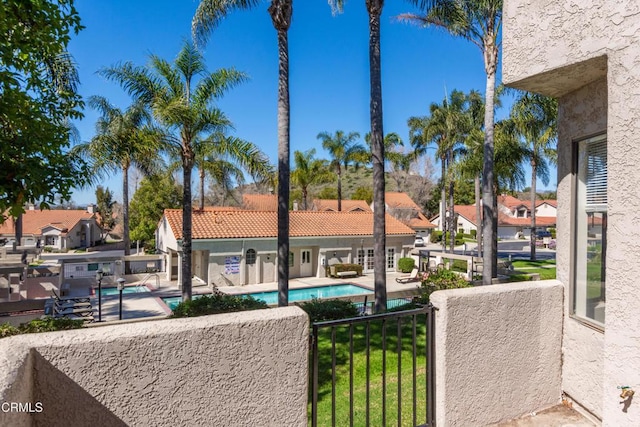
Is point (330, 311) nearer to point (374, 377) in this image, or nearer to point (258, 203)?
point (374, 377)

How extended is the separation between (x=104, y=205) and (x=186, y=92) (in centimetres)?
5145

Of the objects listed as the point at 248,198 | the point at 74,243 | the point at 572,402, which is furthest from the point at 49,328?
the point at 74,243

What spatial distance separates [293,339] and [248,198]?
46.5 metres

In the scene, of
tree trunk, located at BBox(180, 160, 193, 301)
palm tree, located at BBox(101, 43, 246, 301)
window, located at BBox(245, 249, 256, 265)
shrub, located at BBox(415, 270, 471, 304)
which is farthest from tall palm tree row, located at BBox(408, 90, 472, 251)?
tree trunk, located at BBox(180, 160, 193, 301)

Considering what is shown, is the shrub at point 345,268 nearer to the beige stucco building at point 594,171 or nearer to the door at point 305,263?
the door at point 305,263

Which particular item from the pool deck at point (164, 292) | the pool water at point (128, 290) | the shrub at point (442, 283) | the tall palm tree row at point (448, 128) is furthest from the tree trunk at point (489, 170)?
the pool water at point (128, 290)

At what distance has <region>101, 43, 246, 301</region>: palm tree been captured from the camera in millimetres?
14883

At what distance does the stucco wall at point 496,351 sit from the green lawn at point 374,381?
59cm

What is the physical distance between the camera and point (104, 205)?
58125mm

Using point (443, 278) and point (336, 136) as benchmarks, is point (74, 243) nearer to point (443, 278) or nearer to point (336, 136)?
point (336, 136)

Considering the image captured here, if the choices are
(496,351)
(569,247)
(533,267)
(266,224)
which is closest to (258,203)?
(266,224)

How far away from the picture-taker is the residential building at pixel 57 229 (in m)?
44.7

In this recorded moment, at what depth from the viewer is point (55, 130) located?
20.9ft

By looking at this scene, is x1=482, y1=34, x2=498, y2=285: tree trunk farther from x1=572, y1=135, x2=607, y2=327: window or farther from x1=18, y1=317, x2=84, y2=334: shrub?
x1=18, y1=317, x2=84, y2=334: shrub
